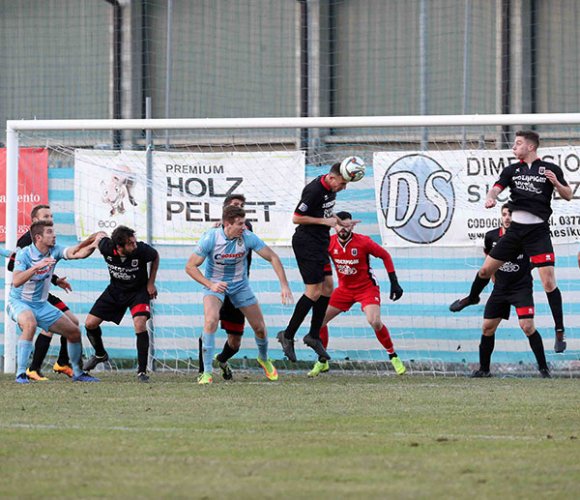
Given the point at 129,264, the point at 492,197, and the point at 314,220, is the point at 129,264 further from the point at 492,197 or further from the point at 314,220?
the point at 492,197

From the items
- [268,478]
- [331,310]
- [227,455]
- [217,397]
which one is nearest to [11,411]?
[217,397]

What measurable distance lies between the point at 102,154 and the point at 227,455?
8367mm

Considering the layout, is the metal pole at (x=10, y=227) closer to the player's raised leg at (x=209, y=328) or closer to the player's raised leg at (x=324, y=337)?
the player's raised leg at (x=209, y=328)

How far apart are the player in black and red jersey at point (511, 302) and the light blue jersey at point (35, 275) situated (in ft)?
14.5

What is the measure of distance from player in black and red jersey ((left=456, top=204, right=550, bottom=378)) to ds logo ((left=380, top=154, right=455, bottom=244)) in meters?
0.89

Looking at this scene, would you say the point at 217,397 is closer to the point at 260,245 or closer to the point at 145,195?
the point at 260,245

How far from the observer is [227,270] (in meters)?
12.8

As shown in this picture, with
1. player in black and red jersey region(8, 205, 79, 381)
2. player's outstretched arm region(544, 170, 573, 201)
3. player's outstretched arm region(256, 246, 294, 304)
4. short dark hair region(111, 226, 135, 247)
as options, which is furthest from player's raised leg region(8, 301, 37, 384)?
player's outstretched arm region(544, 170, 573, 201)

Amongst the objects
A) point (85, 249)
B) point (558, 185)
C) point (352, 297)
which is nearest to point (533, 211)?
point (558, 185)

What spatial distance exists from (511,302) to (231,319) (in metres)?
2.90

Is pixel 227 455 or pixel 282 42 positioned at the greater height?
pixel 282 42

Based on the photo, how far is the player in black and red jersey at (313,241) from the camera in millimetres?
13000

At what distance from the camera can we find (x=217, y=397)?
→ 10.9 metres

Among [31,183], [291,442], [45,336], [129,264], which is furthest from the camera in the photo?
[31,183]
